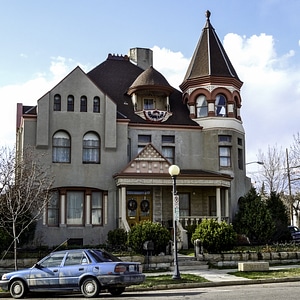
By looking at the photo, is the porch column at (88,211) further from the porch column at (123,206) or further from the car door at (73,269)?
the car door at (73,269)

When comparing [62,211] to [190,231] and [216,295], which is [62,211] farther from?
[216,295]

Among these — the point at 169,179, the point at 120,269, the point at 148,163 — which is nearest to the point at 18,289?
the point at 120,269

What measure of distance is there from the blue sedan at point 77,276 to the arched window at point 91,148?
51.5 ft

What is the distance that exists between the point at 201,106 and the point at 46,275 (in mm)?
21309

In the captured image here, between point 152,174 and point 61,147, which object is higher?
point 61,147

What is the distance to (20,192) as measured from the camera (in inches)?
949

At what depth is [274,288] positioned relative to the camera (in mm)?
17297

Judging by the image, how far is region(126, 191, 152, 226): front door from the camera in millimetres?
32625

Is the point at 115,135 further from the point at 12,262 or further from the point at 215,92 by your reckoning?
the point at 12,262

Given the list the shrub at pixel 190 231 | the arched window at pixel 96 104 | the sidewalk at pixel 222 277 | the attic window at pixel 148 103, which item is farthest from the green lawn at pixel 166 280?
the attic window at pixel 148 103

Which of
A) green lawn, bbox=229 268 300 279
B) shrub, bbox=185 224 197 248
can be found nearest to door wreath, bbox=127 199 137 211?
shrub, bbox=185 224 197 248

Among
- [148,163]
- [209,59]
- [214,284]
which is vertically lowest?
[214,284]

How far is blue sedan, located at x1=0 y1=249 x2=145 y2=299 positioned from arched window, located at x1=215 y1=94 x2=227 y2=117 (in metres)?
19.8

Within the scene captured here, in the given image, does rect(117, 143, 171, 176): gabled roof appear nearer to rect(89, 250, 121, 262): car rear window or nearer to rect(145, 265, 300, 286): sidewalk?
rect(145, 265, 300, 286): sidewalk
